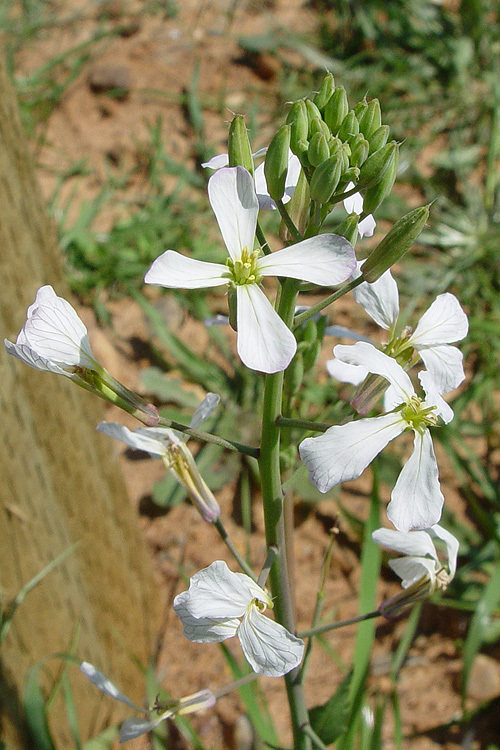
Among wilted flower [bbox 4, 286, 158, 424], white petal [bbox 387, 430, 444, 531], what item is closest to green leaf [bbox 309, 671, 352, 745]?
white petal [bbox 387, 430, 444, 531]

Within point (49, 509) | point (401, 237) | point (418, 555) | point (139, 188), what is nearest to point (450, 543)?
point (418, 555)

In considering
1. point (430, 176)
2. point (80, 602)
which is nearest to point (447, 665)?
point (80, 602)

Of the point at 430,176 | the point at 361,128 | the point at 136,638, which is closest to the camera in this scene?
the point at 361,128

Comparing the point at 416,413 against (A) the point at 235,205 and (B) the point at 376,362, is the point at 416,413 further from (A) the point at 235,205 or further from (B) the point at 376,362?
(A) the point at 235,205

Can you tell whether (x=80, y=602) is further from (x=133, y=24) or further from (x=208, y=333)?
(x=133, y=24)

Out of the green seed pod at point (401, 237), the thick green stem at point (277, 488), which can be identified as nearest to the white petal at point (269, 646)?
the thick green stem at point (277, 488)
